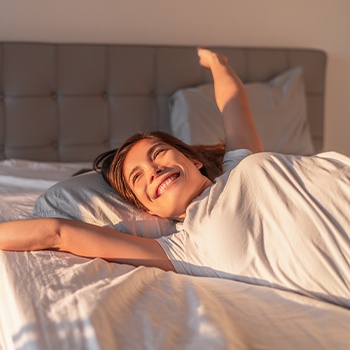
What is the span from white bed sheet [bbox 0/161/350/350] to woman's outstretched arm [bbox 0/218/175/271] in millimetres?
30

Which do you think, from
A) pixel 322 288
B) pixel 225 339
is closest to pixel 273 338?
pixel 225 339

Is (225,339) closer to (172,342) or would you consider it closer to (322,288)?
(172,342)

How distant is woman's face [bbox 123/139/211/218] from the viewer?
1.50 metres

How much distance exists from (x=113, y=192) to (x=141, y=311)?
59 cm

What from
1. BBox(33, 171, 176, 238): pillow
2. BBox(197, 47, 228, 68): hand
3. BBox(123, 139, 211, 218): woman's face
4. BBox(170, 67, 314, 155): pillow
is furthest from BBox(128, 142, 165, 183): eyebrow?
BBox(170, 67, 314, 155): pillow

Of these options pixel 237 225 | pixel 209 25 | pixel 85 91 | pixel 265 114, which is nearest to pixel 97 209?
pixel 237 225

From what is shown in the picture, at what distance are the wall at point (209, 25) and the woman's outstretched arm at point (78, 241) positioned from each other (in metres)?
1.37

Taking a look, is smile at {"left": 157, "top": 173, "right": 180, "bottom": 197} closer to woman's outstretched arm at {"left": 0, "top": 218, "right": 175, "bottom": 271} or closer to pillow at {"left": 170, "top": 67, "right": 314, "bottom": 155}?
woman's outstretched arm at {"left": 0, "top": 218, "right": 175, "bottom": 271}

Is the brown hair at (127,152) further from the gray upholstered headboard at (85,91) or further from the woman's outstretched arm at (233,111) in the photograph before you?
the gray upholstered headboard at (85,91)

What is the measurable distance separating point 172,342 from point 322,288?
0.39 meters

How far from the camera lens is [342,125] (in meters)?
3.15

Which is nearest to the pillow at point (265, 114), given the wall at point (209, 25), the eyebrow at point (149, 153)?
the wall at point (209, 25)

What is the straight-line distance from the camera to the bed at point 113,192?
3.45ft

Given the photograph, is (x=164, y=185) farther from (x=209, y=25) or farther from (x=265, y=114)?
(x=209, y=25)
